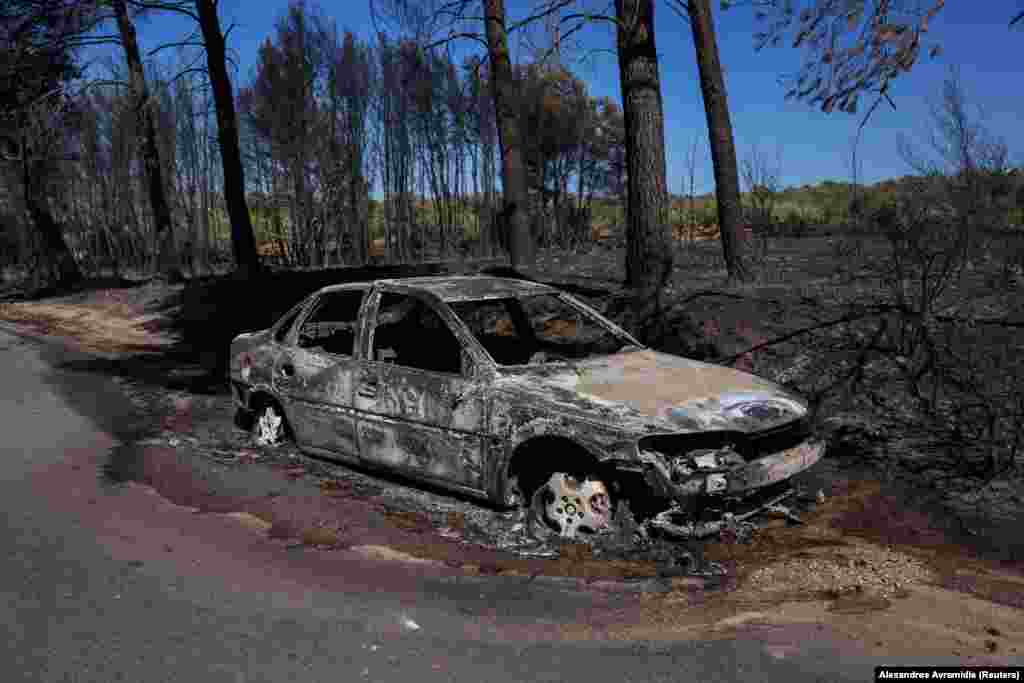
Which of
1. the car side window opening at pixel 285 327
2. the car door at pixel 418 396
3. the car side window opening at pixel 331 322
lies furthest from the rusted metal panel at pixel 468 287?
the car side window opening at pixel 285 327

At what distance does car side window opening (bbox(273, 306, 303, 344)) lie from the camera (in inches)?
263

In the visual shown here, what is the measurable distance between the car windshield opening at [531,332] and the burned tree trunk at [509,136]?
23.2 ft

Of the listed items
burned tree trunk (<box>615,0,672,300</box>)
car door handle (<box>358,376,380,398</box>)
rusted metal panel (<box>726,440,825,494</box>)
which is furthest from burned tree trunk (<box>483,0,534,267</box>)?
rusted metal panel (<box>726,440,825,494</box>)

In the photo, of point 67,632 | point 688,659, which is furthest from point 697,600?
point 67,632

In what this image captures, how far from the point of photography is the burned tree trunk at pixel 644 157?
386 inches

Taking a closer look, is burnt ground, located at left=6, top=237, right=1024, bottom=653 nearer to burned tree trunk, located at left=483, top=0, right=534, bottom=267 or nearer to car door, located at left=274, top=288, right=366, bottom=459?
car door, located at left=274, top=288, right=366, bottom=459

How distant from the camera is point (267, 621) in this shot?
147 inches

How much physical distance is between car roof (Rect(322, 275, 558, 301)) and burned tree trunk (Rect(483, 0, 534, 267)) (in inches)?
288

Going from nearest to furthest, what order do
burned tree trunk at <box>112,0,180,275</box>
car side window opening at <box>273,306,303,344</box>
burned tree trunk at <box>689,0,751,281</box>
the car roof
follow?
the car roof → car side window opening at <box>273,306,303,344</box> → burned tree trunk at <box>689,0,751,281</box> → burned tree trunk at <box>112,0,180,275</box>

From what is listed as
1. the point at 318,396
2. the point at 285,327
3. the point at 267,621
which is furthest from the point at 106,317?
the point at 267,621

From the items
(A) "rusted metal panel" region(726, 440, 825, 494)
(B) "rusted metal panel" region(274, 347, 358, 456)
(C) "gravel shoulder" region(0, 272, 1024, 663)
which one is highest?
(B) "rusted metal panel" region(274, 347, 358, 456)

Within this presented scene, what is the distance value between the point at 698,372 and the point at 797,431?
709 millimetres

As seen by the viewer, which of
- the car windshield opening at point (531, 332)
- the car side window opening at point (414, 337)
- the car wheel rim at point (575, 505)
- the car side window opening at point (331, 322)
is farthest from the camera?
the car side window opening at point (331, 322)

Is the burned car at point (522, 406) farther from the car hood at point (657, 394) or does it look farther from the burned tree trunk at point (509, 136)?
the burned tree trunk at point (509, 136)
